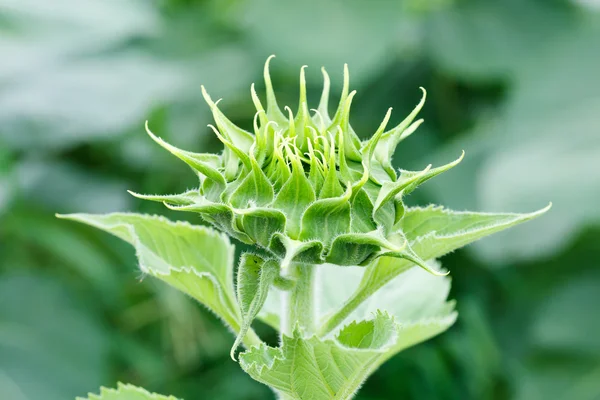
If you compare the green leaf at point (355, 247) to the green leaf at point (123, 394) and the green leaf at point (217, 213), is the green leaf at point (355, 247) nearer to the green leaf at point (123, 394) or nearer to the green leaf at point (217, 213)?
the green leaf at point (217, 213)

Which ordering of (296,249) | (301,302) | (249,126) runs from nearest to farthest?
1. (296,249)
2. (301,302)
3. (249,126)

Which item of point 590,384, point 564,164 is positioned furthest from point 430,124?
point 590,384

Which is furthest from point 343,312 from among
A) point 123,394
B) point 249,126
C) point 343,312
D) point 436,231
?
point 249,126

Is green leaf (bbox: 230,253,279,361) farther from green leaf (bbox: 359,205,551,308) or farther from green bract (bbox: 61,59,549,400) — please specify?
green leaf (bbox: 359,205,551,308)

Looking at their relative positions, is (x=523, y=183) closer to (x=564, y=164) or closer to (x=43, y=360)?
(x=564, y=164)

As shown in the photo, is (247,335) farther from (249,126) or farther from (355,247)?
(249,126)

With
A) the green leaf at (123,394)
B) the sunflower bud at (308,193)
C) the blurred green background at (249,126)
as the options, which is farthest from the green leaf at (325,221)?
the blurred green background at (249,126)

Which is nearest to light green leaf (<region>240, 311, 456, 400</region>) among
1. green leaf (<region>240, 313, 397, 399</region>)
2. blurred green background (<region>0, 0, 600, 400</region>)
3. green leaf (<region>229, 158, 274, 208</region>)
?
green leaf (<region>240, 313, 397, 399</region>)
